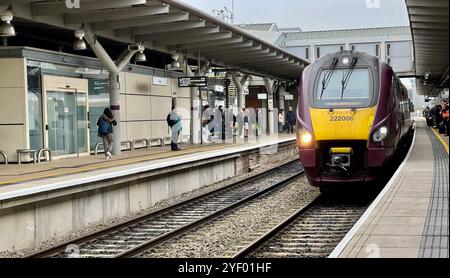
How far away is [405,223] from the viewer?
647 centimetres

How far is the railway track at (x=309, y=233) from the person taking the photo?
25.5 feet

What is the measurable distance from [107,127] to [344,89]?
7.77 meters

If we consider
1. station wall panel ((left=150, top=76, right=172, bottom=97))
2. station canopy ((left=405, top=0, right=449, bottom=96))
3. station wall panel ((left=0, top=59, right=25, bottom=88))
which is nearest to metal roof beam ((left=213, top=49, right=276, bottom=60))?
station wall panel ((left=150, top=76, right=172, bottom=97))

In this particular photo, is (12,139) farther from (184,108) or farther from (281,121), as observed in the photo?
(281,121)

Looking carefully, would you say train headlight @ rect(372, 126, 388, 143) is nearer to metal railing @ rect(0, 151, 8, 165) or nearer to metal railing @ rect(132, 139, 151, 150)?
metal railing @ rect(0, 151, 8, 165)

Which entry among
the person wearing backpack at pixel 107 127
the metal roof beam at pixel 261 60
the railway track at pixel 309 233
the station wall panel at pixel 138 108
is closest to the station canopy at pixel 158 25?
the metal roof beam at pixel 261 60

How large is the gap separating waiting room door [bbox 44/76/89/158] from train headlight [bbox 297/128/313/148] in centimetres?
750

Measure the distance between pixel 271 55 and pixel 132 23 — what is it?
10688mm

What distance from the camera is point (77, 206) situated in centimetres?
1063

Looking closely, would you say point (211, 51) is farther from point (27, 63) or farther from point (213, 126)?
point (27, 63)

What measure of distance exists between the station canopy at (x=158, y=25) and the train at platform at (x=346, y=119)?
2631mm

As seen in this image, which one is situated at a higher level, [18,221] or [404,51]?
[404,51]

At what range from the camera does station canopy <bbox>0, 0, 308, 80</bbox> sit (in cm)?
1340
